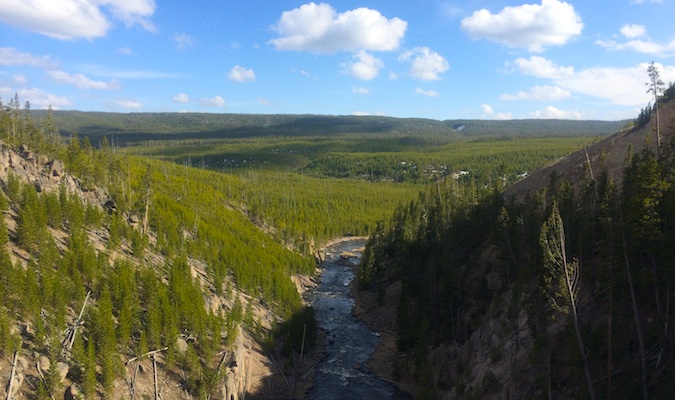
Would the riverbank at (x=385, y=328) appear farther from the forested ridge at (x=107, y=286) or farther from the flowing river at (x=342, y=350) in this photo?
the forested ridge at (x=107, y=286)

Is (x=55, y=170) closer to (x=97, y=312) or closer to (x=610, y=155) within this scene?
(x=97, y=312)

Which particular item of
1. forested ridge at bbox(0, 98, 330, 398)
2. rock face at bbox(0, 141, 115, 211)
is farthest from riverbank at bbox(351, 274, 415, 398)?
rock face at bbox(0, 141, 115, 211)

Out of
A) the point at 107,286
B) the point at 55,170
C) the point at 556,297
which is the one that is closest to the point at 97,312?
the point at 107,286

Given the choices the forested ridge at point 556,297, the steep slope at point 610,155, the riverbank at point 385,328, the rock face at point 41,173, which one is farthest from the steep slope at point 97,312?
the steep slope at point 610,155

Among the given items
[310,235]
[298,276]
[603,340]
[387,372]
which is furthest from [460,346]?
[310,235]

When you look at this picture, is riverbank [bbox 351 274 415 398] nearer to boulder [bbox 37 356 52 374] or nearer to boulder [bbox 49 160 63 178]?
boulder [bbox 37 356 52 374]

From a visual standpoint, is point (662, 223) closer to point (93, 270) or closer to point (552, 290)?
point (552, 290)
